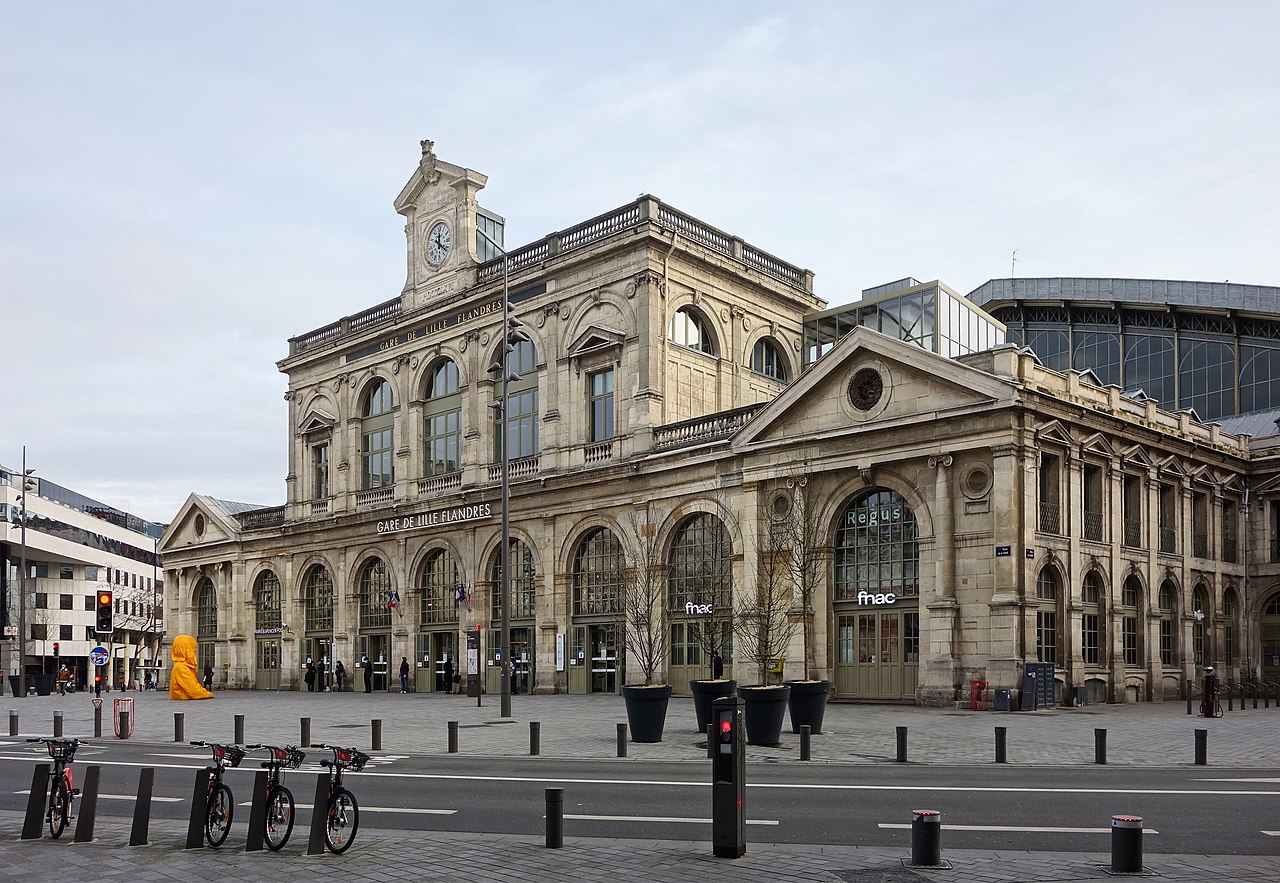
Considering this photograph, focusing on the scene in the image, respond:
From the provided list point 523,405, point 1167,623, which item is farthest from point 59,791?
point 523,405

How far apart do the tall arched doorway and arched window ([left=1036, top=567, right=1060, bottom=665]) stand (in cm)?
328

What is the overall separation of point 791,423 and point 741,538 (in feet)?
13.7

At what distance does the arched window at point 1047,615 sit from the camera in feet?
112

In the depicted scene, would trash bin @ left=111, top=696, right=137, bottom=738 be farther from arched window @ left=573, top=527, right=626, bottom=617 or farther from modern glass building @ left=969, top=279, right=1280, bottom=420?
modern glass building @ left=969, top=279, right=1280, bottom=420

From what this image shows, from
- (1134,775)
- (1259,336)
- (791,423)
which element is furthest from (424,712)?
(1259,336)

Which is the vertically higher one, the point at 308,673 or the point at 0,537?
the point at 0,537

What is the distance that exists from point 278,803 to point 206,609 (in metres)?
62.7

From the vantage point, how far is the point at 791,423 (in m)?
38.6

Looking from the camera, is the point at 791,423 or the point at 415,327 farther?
the point at 415,327

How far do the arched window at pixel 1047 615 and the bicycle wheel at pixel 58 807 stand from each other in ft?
86.5

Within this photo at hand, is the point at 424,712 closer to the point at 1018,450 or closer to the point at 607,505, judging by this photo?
the point at 607,505

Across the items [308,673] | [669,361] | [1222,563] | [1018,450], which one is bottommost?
[308,673]

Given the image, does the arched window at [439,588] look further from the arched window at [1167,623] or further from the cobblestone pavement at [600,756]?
the arched window at [1167,623]

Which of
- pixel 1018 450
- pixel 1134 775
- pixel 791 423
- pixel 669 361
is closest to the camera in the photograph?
pixel 1134 775
